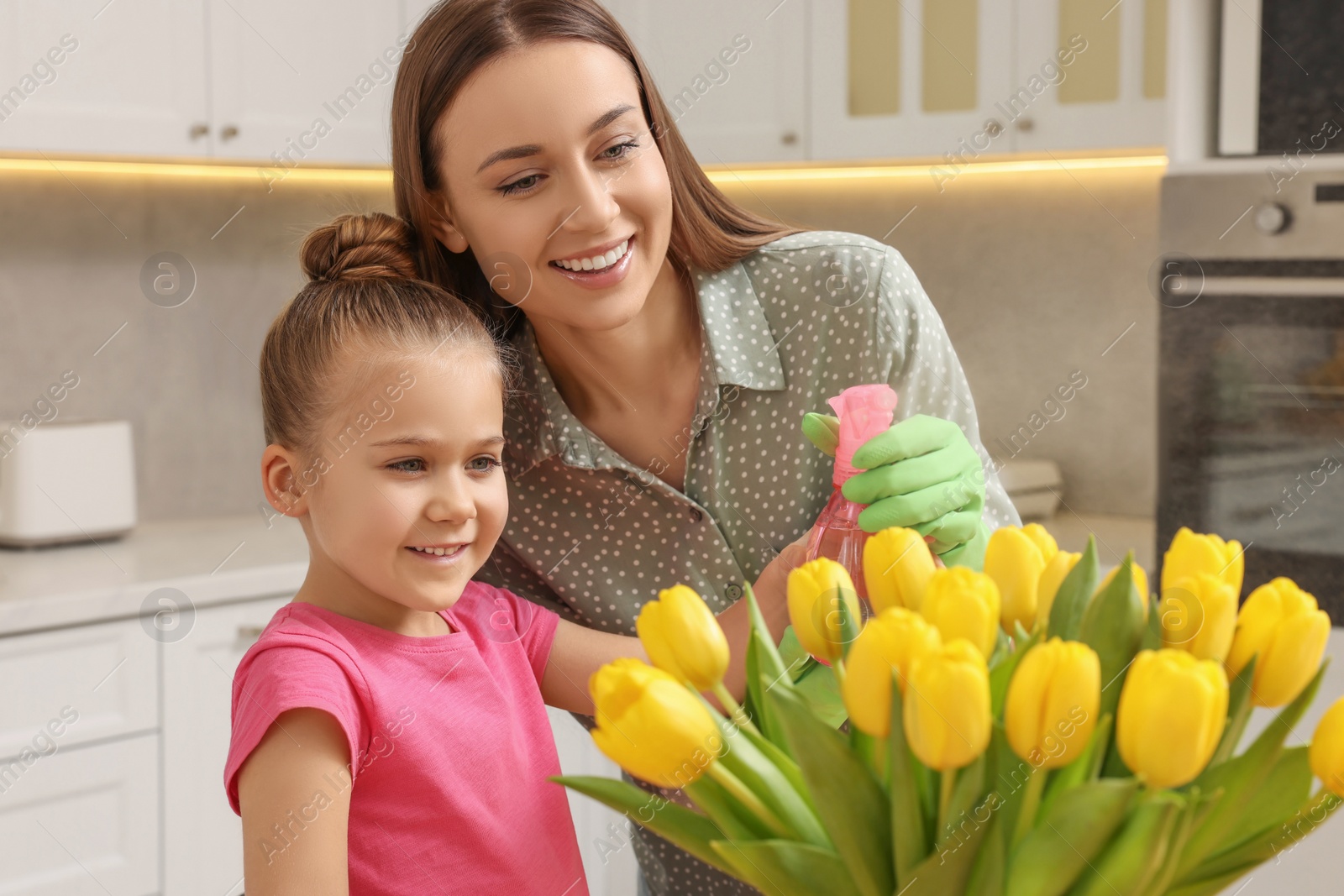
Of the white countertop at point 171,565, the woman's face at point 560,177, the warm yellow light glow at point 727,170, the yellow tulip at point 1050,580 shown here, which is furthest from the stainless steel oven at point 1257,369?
the yellow tulip at point 1050,580

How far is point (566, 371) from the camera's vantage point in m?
1.13

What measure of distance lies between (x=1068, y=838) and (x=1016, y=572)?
0.12m

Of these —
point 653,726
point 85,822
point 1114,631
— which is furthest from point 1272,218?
point 85,822

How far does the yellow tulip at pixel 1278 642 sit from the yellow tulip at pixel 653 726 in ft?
0.63

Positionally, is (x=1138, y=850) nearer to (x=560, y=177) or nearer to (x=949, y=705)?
(x=949, y=705)

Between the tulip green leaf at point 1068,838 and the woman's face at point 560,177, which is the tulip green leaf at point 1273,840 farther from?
the woman's face at point 560,177

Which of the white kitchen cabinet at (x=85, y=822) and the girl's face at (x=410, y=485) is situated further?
the white kitchen cabinet at (x=85, y=822)

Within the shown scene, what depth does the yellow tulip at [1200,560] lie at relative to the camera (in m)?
0.47

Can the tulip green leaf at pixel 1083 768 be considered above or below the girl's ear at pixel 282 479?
below

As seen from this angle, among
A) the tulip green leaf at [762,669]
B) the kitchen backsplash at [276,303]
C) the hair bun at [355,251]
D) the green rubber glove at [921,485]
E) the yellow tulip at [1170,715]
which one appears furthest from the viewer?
the kitchen backsplash at [276,303]

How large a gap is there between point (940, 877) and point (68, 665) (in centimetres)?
170

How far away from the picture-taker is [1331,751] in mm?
416

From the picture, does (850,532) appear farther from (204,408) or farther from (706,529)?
(204,408)

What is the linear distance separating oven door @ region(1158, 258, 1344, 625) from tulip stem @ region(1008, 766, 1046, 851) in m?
1.49
